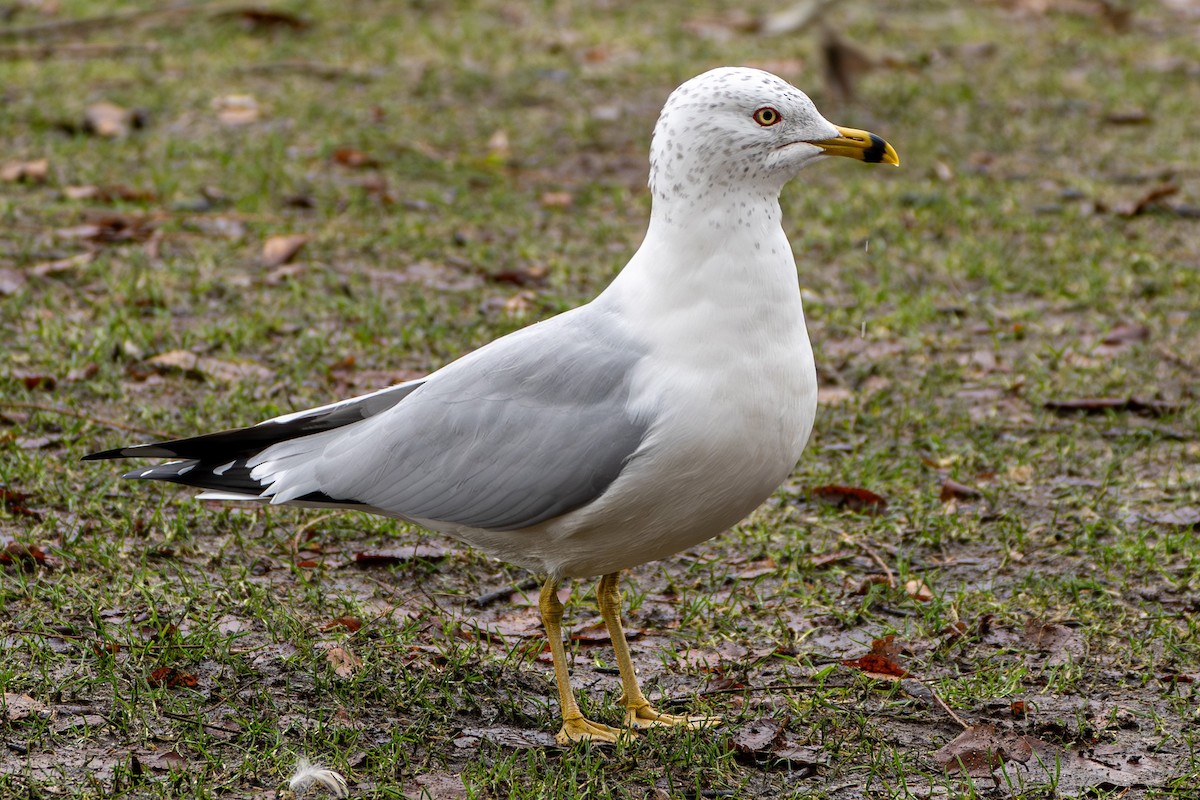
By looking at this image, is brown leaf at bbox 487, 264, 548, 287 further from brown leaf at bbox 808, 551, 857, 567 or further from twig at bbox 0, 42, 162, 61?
twig at bbox 0, 42, 162, 61

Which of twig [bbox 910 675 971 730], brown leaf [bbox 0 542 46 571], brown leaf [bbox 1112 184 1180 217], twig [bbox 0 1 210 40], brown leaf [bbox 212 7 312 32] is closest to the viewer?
twig [bbox 910 675 971 730]

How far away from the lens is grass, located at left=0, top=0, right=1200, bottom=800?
10.3 ft

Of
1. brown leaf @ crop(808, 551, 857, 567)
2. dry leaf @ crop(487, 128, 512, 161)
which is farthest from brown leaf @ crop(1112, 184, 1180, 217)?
brown leaf @ crop(808, 551, 857, 567)

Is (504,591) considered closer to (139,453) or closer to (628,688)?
(628,688)

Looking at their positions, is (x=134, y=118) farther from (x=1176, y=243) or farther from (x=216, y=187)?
(x=1176, y=243)

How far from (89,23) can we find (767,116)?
274 inches

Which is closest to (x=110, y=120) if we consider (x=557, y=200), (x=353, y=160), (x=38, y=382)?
Result: (x=353, y=160)

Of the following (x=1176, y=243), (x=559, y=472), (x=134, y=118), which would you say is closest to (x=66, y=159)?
(x=134, y=118)

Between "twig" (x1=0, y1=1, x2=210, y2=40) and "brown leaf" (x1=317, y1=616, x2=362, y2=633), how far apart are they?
20.8 feet

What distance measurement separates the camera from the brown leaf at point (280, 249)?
590cm

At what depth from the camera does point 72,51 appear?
8484 millimetres

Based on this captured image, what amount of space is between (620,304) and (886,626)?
121 centimetres

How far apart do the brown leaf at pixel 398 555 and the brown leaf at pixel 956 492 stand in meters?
1.51

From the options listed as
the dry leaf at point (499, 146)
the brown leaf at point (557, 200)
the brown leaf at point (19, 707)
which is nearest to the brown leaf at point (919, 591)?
the brown leaf at point (19, 707)
